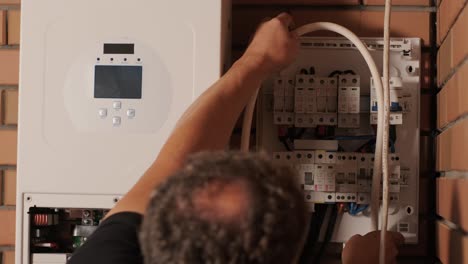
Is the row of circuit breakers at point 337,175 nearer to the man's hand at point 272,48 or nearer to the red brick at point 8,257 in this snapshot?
the man's hand at point 272,48

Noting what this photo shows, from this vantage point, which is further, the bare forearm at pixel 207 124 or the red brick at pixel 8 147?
the red brick at pixel 8 147

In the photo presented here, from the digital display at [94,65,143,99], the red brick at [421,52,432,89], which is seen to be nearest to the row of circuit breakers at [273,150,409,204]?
the red brick at [421,52,432,89]

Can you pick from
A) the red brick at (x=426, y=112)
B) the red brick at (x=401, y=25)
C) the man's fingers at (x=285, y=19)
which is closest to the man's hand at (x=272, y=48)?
the man's fingers at (x=285, y=19)

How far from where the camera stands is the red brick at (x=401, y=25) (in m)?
1.32

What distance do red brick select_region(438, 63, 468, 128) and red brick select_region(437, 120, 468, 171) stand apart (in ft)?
0.08

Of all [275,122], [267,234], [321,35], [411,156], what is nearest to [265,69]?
[275,122]

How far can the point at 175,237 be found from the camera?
1.75 feet

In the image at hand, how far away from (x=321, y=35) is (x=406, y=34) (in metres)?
0.18

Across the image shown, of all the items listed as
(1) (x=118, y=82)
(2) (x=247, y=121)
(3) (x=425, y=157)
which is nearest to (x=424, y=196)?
(3) (x=425, y=157)

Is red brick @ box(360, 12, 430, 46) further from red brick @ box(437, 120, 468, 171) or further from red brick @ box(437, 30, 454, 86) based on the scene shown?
red brick @ box(437, 120, 468, 171)

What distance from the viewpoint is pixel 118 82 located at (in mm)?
1137

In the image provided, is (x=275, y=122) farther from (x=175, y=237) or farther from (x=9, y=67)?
(x=175, y=237)

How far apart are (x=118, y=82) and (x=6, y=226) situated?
1.63 ft

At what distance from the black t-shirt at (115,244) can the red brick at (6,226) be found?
0.67 meters
